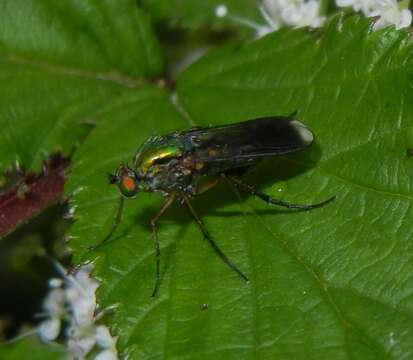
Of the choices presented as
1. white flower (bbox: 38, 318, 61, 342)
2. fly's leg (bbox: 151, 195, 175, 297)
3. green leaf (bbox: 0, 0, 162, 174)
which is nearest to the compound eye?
fly's leg (bbox: 151, 195, 175, 297)

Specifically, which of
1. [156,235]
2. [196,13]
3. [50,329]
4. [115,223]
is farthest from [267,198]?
[196,13]

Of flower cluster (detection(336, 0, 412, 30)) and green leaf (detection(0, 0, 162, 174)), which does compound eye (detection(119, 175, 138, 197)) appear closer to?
green leaf (detection(0, 0, 162, 174))

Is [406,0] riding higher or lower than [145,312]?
higher

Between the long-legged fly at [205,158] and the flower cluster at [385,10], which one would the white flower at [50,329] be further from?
the flower cluster at [385,10]

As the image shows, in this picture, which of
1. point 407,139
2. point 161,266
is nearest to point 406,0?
point 407,139

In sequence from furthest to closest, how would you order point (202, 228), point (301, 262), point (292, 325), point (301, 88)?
1. point (301, 88)
2. point (202, 228)
3. point (301, 262)
4. point (292, 325)

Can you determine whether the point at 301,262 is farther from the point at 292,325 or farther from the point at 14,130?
the point at 14,130
